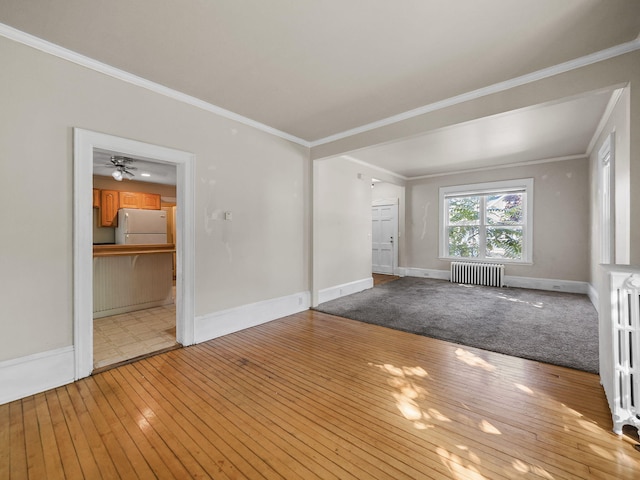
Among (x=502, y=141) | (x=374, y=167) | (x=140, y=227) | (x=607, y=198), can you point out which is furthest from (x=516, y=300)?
(x=140, y=227)

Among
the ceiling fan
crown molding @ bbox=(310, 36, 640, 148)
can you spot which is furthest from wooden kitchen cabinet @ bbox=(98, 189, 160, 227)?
crown molding @ bbox=(310, 36, 640, 148)

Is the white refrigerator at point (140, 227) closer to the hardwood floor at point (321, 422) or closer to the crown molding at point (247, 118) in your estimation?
the crown molding at point (247, 118)

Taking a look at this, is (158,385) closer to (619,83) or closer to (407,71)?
(407,71)

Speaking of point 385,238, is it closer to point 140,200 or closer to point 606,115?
point 606,115

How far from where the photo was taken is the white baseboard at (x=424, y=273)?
740 centimetres

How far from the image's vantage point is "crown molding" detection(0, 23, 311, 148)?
215 cm

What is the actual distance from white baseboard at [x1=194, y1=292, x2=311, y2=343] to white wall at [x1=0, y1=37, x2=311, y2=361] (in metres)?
0.10

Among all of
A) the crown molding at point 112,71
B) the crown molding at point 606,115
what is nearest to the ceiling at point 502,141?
the crown molding at point 606,115

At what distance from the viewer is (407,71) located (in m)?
2.64

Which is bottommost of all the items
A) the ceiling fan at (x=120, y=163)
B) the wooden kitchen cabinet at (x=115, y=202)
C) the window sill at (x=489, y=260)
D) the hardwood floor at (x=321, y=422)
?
the hardwood floor at (x=321, y=422)

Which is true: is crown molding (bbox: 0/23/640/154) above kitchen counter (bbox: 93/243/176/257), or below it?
above

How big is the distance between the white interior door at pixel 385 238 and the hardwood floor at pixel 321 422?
533 centimetres

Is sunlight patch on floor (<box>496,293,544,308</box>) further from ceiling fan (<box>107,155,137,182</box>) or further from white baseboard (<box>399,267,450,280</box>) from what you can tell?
ceiling fan (<box>107,155,137,182</box>)

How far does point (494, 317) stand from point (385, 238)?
14.3 ft
